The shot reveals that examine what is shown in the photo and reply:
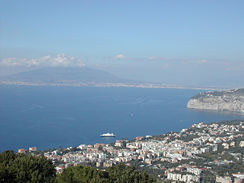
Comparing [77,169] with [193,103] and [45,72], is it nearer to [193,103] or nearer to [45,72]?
Answer: [193,103]

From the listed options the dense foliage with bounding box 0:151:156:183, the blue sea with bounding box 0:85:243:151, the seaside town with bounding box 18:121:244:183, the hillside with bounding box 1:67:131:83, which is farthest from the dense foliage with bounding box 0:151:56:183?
the hillside with bounding box 1:67:131:83

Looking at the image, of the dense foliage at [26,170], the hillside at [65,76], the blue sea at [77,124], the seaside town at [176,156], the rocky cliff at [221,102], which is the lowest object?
the blue sea at [77,124]

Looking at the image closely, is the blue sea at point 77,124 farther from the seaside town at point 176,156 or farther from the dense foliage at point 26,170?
the dense foliage at point 26,170

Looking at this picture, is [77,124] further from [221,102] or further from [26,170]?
[26,170]

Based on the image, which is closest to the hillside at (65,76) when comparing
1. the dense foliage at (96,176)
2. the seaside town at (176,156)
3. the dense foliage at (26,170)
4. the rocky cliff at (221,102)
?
the rocky cliff at (221,102)

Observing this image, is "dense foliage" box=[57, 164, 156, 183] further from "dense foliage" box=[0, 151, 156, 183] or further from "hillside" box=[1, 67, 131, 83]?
A: "hillside" box=[1, 67, 131, 83]
